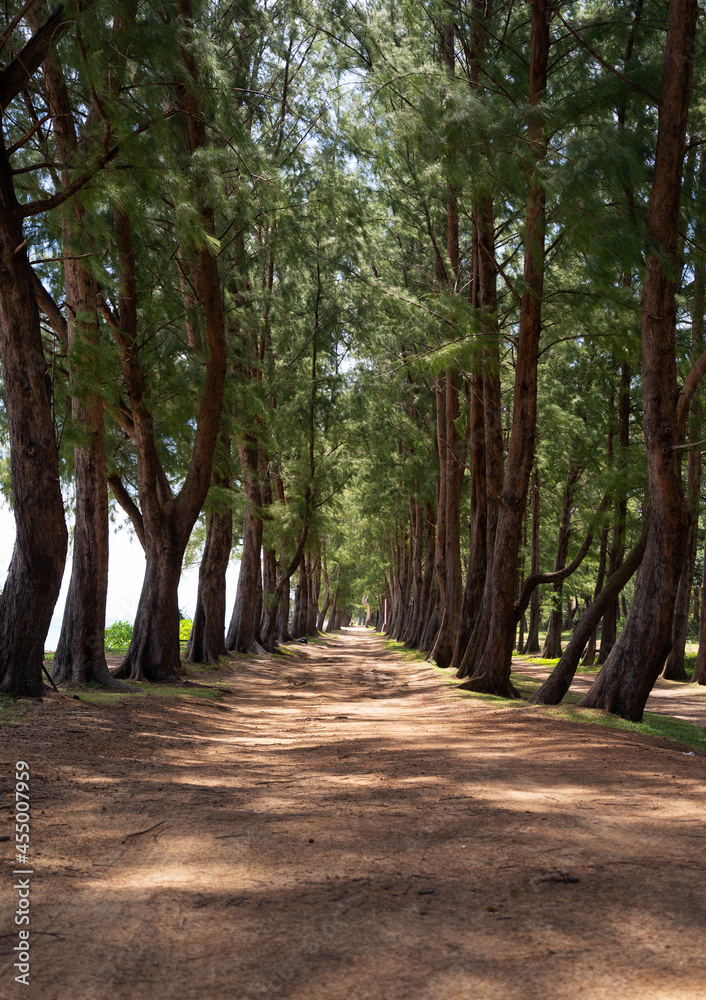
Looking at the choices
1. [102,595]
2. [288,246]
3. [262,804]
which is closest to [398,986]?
[262,804]

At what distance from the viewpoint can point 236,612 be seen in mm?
21953

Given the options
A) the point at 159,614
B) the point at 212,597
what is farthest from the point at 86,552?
the point at 212,597

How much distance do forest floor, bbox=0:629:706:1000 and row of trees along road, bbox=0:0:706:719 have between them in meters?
2.68

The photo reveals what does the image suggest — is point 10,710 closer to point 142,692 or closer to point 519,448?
point 142,692

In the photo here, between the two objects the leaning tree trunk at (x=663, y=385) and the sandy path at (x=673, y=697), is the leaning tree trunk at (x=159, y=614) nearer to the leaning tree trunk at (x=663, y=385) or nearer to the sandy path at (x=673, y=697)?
the leaning tree trunk at (x=663, y=385)

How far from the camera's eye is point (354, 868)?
362cm

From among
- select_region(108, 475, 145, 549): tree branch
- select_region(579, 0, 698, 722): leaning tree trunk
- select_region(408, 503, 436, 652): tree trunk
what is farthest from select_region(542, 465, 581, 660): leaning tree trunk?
select_region(579, 0, 698, 722): leaning tree trunk

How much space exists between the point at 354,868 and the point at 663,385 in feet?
22.0

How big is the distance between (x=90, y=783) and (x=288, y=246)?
35.6 feet

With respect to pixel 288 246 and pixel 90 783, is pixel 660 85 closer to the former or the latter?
pixel 288 246

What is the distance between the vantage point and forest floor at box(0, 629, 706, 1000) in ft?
8.36

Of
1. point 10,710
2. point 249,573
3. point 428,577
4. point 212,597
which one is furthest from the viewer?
point 428,577

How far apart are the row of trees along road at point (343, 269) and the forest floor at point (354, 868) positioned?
268cm

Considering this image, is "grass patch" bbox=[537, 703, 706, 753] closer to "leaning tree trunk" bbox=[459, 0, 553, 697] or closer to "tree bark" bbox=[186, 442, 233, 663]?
"leaning tree trunk" bbox=[459, 0, 553, 697]
